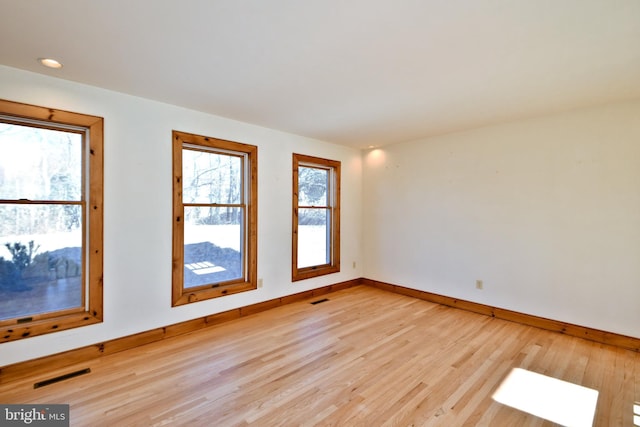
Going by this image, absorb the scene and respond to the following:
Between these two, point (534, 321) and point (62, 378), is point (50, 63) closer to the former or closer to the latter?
point (62, 378)

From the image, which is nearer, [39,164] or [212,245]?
[39,164]

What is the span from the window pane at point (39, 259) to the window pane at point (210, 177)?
1048 mm

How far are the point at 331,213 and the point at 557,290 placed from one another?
10.4 feet

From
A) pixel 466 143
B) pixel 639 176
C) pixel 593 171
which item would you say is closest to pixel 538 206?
pixel 593 171

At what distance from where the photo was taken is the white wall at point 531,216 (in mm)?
2975

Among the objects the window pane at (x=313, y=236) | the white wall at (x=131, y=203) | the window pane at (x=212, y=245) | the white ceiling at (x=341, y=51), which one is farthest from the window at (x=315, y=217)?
the white ceiling at (x=341, y=51)

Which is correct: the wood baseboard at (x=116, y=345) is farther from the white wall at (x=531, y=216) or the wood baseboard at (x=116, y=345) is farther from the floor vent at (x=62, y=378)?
the white wall at (x=531, y=216)

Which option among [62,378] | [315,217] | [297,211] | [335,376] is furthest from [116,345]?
[315,217]

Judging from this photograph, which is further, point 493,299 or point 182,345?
point 493,299

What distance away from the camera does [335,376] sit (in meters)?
2.39

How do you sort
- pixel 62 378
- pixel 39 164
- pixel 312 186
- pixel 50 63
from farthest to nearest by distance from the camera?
pixel 312 186
pixel 39 164
pixel 62 378
pixel 50 63

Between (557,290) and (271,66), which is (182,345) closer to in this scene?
(271,66)

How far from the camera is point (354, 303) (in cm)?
431

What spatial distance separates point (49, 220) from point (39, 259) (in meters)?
0.34
